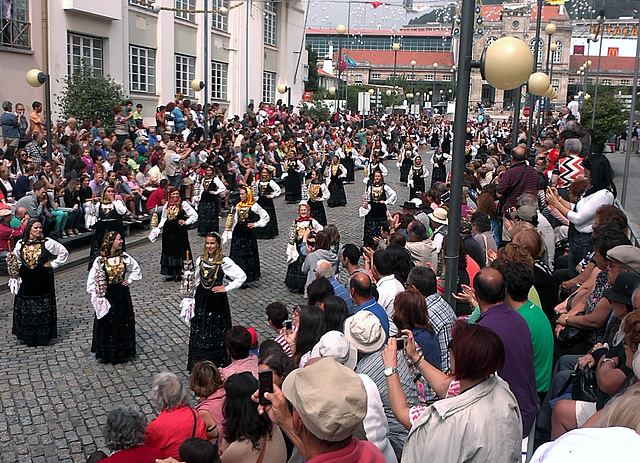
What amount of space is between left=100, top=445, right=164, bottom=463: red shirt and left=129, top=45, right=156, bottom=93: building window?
2379 centimetres

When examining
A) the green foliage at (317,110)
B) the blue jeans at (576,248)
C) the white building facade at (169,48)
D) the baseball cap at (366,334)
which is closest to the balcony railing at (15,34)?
the white building facade at (169,48)

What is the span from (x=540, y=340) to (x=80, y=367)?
18.6 ft

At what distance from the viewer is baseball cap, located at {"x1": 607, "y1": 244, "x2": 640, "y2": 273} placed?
17.1 ft

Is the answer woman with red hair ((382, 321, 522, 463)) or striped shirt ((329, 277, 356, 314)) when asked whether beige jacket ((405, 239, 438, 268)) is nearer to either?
striped shirt ((329, 277, 356, 314))

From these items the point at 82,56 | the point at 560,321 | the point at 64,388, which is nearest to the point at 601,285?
the point at 560,321

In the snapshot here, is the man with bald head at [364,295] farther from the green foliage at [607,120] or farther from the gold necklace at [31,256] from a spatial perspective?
the green foliage at [607,120]

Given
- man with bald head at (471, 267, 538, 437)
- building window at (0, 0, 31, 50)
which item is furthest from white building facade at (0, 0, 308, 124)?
man with bald head at (471, 267, 538, 437)

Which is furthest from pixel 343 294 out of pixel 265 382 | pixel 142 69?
pixel 142 69

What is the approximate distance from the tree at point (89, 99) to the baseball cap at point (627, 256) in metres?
18.0

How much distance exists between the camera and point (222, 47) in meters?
34.6

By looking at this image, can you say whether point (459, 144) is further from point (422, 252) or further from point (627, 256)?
point (422, 252)

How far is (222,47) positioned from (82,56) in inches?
480

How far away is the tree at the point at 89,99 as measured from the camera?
67.9ft

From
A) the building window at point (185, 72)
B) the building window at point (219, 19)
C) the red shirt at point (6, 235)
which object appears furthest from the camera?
the building window at point (219, 19)
